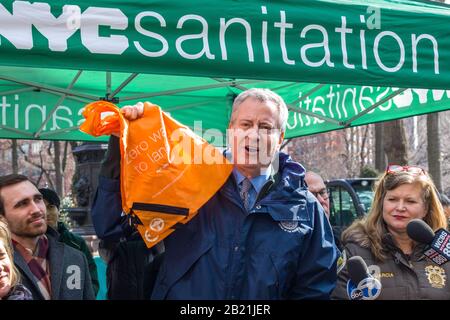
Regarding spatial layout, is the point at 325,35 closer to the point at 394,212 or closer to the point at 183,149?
the point at 394,212

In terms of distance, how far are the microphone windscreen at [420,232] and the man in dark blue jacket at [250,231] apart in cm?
49

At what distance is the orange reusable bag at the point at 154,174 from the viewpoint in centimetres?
232

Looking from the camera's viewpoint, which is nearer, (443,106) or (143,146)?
(143,146)

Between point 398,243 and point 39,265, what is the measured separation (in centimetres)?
180

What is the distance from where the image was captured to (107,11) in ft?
9.59

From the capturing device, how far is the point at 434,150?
12.9 meters

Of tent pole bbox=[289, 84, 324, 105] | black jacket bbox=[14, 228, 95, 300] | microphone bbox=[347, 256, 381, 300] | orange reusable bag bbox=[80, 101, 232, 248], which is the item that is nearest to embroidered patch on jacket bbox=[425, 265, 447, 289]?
microphone bbox=[347, 256, 381, 300]

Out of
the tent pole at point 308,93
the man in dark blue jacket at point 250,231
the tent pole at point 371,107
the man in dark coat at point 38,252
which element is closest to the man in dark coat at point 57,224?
the man in dark coat at point 38,252

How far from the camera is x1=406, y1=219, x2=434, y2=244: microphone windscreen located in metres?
2.72

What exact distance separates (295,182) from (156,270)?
682 millimetres

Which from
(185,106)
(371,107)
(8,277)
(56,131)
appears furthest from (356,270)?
(56,131)

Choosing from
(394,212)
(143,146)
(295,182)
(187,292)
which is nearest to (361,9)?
(394,212)

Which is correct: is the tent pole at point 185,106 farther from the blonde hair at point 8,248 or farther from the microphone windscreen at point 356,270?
the microphone windscreen at point 356,270

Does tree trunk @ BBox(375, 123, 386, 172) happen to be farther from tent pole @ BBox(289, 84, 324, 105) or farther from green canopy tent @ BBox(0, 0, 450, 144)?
green canopy tent @ BBox(0, 0, 450, 144)
